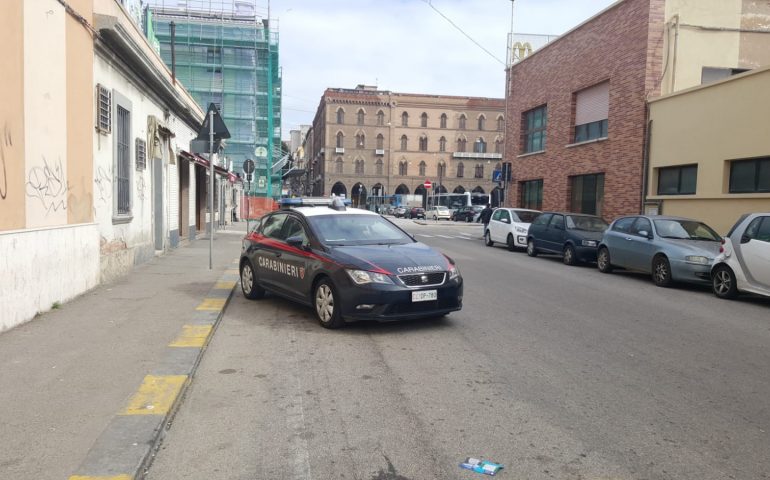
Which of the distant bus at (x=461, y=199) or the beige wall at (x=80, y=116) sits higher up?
the beige wall at (x=80, y=116)

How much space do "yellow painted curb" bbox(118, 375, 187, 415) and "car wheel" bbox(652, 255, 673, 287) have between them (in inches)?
382

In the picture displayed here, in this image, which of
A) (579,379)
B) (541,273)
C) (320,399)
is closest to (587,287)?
(541,273)

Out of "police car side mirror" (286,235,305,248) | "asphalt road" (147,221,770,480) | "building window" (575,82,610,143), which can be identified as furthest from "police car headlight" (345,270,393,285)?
"building window" (575,82,610,143)

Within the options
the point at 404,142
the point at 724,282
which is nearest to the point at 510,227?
the point at 724,282

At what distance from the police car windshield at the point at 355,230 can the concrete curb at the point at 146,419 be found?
6.32 ft

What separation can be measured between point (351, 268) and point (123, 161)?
279 inches

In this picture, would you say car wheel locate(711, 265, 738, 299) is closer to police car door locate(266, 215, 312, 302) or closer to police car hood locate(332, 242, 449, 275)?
police car hood locate(332, 242, 449, 275)

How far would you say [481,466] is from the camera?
11.3 ft

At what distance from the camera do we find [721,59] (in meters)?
19.2

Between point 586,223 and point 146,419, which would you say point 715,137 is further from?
point 146,419

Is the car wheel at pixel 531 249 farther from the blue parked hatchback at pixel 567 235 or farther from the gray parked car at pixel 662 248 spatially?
the gray parked car at pixel 662 248

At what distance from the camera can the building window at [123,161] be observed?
11.2 m

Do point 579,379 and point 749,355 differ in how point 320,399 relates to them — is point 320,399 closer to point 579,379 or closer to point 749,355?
point 579,379

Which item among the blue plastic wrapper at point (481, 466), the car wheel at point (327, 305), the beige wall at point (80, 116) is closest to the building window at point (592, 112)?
the car wheel at point (327, 305)
